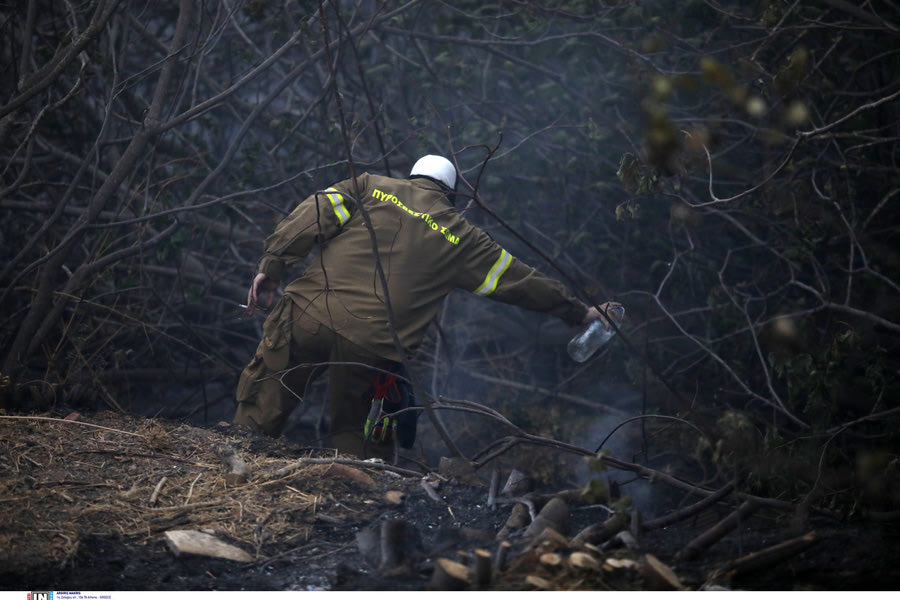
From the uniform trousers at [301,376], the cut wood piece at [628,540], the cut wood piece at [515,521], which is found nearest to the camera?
the cut wood piece at [628,540]

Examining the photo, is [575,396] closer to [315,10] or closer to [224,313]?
[224,313]

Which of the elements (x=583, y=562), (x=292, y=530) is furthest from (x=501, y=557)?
(x=292, y=530)

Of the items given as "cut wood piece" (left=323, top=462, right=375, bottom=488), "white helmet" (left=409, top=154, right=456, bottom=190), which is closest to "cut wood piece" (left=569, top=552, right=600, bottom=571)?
"cut wood piece" (left=323, top=462, right=375, bottom=488)

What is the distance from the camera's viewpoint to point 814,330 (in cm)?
473

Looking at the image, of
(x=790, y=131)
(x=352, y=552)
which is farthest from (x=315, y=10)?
(x=352, y=552)

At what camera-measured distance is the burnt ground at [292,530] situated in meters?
2.32

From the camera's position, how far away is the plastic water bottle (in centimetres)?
424

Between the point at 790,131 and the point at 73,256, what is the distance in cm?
473

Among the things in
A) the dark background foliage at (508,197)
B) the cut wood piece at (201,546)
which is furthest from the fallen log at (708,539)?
the cut wood piece at (201,546)

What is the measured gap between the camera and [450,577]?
7.23 feet

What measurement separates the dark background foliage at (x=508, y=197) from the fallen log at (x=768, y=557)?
141cm

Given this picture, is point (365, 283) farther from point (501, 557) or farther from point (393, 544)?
point (501, 557)

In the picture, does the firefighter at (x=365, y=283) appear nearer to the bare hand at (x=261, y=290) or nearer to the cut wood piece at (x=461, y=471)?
the bare hand at (x=261, y=290)

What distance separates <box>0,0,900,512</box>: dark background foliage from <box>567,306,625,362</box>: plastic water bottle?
218 mm
